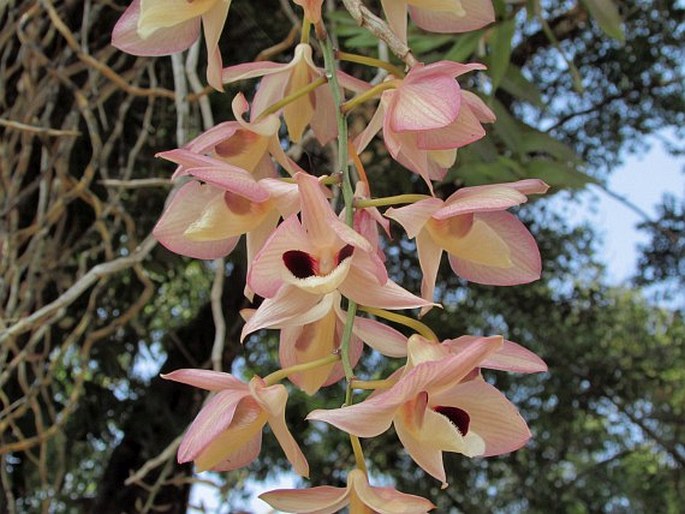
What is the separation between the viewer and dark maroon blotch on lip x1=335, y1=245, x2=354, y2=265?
0.39m

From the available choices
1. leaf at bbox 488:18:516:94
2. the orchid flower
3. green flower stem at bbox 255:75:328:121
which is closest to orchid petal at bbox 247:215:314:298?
the orchid flower

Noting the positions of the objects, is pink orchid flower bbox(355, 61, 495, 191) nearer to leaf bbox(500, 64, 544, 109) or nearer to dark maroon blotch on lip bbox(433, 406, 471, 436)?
dark maroon blotch on lip bbox(433, 406, 471, 436)

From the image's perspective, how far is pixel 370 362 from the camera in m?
2.39

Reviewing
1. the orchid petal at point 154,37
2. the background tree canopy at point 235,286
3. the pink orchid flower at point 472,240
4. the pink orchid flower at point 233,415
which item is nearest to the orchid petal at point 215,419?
the pink orchid flower at point 233,415

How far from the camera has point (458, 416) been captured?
40 cm

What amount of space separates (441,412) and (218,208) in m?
0.14

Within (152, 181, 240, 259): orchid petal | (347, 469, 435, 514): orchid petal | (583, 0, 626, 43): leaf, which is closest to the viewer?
(347, 469, 435, 514): orchid petal

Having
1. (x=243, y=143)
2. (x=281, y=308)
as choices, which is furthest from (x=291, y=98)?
(x=281, y=308)

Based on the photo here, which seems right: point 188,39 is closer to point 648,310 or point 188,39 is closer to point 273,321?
point 273,321

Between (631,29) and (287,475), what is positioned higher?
(631,29)

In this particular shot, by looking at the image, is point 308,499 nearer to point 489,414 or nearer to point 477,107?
point 489,414

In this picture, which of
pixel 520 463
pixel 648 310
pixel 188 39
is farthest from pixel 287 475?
pixel 188 39

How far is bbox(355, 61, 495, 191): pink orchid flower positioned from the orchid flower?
0.06 m

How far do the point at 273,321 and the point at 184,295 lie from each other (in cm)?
209
